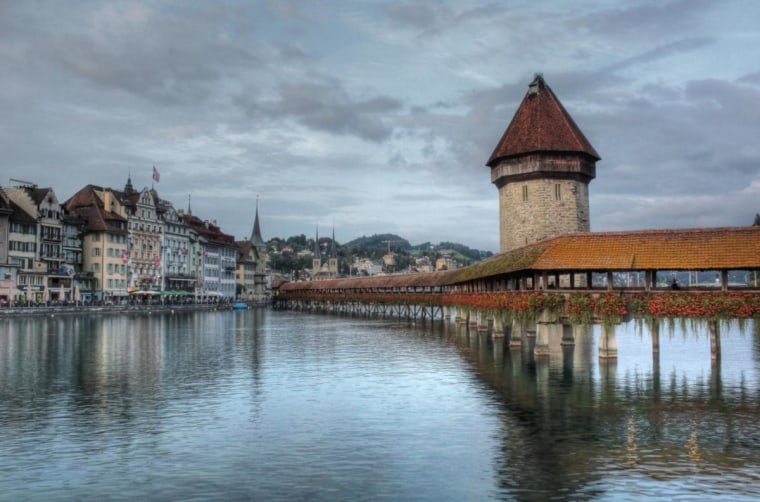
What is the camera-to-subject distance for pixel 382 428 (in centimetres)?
2125

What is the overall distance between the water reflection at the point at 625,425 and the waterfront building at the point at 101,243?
92.8 metres

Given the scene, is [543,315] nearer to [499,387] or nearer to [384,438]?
[499,387]

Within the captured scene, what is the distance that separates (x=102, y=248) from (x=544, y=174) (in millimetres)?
79092

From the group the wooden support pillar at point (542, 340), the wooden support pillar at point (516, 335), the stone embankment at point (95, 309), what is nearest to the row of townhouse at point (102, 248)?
the stone embankment at point (95, 309)

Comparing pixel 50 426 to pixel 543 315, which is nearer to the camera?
pixel 50 426

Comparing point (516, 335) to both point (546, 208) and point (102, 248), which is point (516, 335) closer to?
point (546, 208)

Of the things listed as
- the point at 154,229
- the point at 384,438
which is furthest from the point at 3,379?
the point at 154,229

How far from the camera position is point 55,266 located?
10931cm

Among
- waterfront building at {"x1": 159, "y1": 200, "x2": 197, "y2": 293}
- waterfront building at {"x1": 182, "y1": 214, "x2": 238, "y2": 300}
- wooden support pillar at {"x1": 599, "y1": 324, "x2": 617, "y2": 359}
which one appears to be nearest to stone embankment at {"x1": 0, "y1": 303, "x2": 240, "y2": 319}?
waterfront building at {"x1": 159, "y1": 200, "x2": 197, "y2": 293}

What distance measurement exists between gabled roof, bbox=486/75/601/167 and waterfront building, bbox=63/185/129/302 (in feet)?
238

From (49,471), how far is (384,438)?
7.89m

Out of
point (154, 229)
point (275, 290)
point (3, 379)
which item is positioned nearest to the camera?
point (3, 379)

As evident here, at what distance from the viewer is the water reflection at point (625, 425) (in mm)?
15383

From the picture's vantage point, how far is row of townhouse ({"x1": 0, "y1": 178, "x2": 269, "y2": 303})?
334 ft
